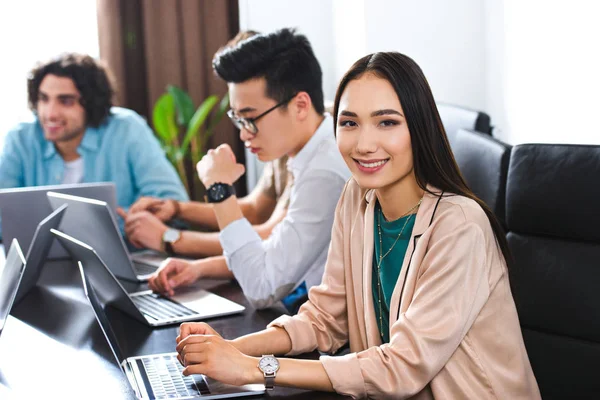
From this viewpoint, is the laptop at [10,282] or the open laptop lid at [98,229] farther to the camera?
the open laptop lid at [98,229]

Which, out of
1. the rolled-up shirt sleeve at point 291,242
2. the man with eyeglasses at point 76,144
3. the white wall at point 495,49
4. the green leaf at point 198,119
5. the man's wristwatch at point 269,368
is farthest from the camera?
the green leaf at point 198,119

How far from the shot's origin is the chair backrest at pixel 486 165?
1.49 metres

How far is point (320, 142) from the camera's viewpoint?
191cm

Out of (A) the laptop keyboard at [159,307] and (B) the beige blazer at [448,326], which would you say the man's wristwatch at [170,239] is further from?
(B) the beige blazer at [448,326]

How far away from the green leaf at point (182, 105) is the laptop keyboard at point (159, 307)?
235 cm

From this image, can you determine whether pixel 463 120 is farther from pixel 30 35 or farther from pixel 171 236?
pixel 30 35

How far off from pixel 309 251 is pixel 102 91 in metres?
1.70

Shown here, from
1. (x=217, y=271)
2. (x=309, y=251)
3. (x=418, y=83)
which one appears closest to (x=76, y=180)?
(x=217, y=271)

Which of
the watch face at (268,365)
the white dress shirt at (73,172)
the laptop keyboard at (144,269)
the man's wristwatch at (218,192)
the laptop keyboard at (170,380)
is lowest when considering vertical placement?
the laptop keyboard at (144,269)

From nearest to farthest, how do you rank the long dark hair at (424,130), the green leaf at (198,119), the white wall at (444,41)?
the long dark hair at (424,130) < the white wall at (444,41) < the green leaf at (198,119)

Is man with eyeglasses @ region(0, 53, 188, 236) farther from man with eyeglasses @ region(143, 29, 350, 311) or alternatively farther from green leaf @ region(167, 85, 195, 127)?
man with eyeglasses @ region(143, 29, 350, 311)

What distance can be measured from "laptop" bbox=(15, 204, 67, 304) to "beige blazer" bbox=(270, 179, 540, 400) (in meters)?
0.75

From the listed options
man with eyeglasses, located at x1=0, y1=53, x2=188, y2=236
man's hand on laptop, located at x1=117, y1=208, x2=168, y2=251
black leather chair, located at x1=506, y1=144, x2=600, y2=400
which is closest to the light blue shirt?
man with eyeglasses, located at x1=0, y1=53, x2=188, y2=236

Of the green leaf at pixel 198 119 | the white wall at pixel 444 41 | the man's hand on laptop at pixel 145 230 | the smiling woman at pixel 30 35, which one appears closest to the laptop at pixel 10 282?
the man's hand on laptop at pixel 145 230
